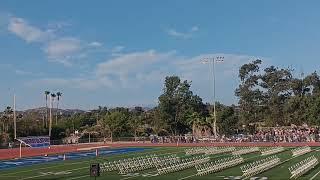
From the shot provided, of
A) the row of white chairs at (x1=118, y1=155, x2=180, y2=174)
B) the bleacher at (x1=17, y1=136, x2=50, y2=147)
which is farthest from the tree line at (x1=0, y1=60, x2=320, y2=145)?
the row of white chairs at (x1=118, y1=155, x2=180, y2=174)

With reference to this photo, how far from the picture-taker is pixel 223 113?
325ft

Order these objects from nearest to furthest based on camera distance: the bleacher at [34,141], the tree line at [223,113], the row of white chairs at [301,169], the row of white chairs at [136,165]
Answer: the row of white chairs at [301,169], the row of white chairs at [136,165], the bleacher at [34,141], the tree line at [223,113]

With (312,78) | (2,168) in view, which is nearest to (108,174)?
(2,168)

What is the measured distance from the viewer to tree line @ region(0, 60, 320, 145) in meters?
97.4

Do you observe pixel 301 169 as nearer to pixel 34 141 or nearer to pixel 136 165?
pixel 136 165

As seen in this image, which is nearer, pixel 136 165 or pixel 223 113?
pixel 136 165

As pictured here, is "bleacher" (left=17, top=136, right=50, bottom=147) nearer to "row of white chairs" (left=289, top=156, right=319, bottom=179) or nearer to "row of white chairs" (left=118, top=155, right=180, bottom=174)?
"row of white chairs" (left=118, top=155, right=180, bottom=174)

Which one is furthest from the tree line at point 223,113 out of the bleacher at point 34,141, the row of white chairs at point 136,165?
the row of white chairs at point 136,165

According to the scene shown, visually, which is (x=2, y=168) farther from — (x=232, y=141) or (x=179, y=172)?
(x=232, y=141)

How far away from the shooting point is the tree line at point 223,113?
319 ft

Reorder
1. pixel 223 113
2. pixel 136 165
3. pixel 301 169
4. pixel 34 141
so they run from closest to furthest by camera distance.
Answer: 1. pixel 301 169
2. pixel 136 165
3. pixel 34 141
4. pixel 223 113

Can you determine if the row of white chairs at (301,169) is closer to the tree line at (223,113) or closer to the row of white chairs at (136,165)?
the row of white chairs at (136,165)

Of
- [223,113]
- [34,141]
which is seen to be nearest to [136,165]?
[34,141]

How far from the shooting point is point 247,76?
111 meters
